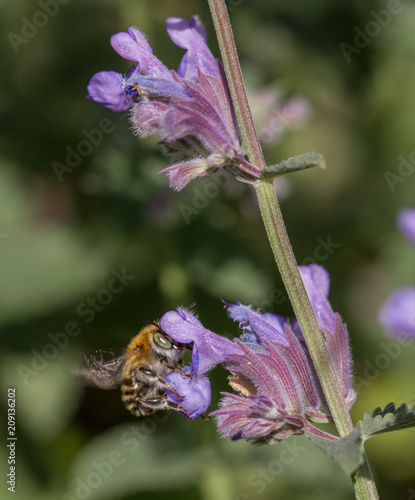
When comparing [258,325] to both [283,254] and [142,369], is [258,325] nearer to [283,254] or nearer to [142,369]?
[283,254]

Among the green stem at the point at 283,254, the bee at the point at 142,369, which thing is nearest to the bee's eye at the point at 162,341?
the bee at the point at 142,369

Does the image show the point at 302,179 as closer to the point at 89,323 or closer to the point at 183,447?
the point at 89,323

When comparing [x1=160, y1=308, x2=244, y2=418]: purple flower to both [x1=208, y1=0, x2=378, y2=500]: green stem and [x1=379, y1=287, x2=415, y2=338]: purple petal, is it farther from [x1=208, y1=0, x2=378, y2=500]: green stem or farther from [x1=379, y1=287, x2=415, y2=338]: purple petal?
[x1=379, y1=287, x2=415, y2=338]: purple petal

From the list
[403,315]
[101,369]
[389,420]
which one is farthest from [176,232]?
[389,420]

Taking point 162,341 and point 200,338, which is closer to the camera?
point 200,338

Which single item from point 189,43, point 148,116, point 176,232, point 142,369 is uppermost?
point 176,232

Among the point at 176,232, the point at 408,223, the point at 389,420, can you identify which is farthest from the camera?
the point at 176,232

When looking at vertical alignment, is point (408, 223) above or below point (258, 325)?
above

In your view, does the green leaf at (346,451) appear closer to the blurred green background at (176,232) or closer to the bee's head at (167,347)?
the bee's head at (167,347)

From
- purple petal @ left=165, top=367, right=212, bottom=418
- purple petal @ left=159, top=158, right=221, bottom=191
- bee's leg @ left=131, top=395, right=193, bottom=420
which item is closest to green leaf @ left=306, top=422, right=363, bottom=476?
purple petal @ left=165, top=367, right=212, bottom=418
